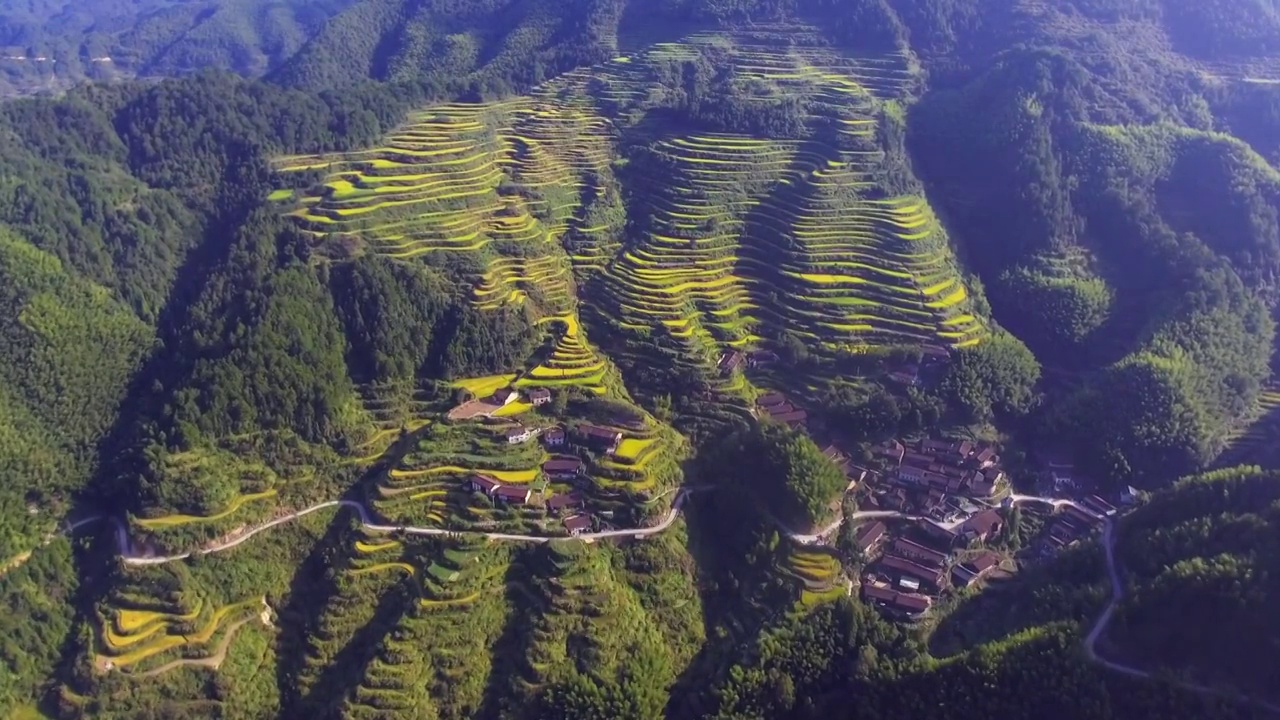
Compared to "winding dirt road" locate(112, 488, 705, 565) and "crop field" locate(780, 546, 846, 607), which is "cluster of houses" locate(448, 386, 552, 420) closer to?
"winding dirt road" locate(112, 488, 705, 565)

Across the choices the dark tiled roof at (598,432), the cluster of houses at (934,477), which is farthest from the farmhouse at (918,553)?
the dark tiled roof at (598,432)

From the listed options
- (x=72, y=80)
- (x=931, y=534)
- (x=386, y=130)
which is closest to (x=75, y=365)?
(x=386, y=130)

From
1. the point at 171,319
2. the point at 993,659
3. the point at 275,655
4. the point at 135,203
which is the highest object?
the point at 135,203

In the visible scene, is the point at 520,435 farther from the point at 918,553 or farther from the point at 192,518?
the point at 918,553

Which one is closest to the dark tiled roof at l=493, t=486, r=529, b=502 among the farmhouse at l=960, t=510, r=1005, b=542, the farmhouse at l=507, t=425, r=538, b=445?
the farmhouse at l=507, t=425, r=538, b=445

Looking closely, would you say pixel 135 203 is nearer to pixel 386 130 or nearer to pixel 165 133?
pixel 165 133

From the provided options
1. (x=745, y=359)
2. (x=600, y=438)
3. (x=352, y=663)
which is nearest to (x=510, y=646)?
(x=352, y=663)

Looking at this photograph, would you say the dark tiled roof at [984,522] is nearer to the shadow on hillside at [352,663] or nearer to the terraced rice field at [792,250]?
the terraced rice field at [792,250]
